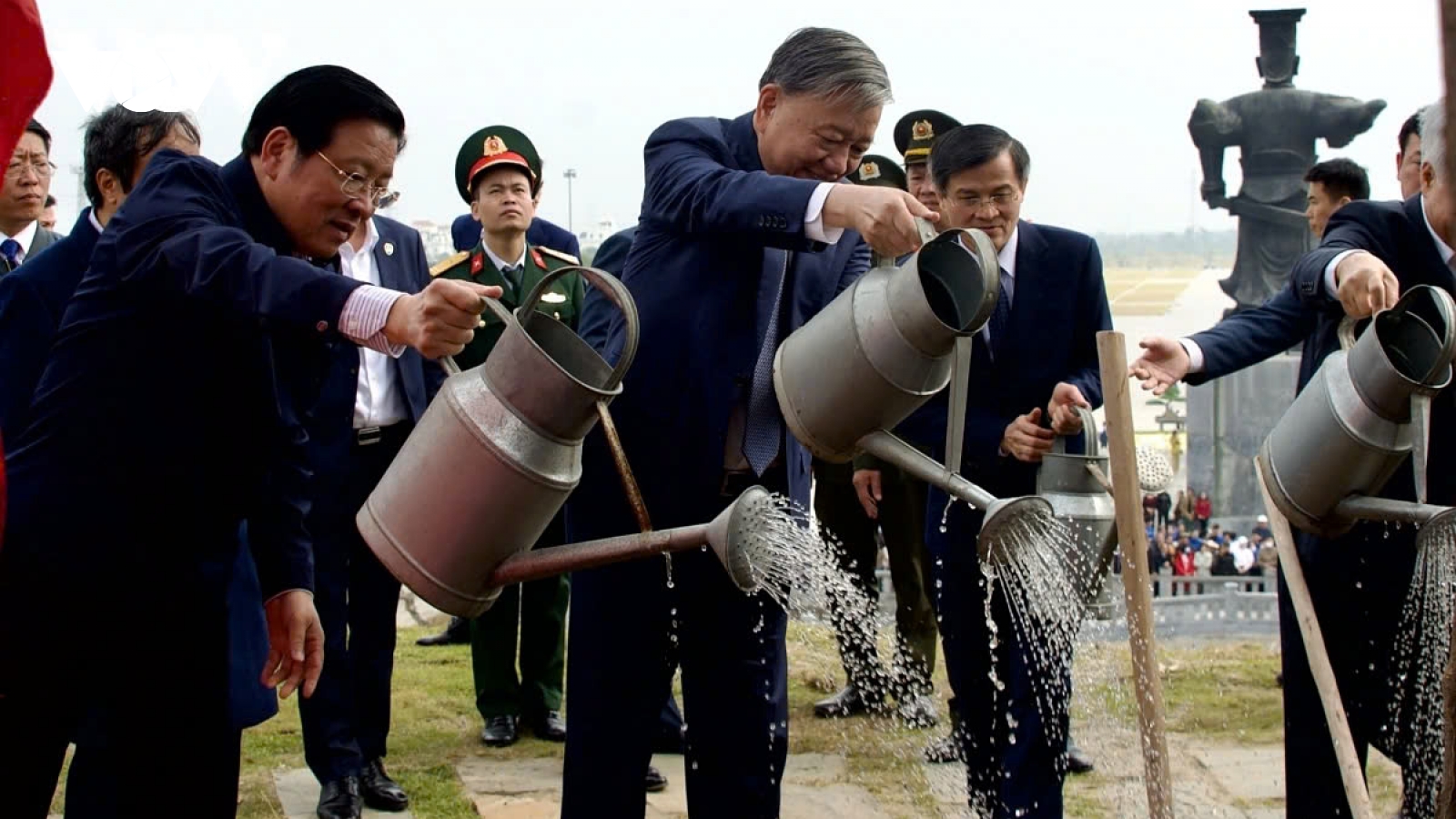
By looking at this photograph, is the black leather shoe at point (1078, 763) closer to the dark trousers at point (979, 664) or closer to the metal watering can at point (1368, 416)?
the dark trousers at point (979, 664)

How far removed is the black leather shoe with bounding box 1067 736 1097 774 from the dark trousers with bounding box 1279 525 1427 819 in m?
1.34

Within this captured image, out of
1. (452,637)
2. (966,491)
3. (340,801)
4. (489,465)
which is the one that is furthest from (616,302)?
(452,637)

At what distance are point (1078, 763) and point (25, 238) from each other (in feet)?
12.5


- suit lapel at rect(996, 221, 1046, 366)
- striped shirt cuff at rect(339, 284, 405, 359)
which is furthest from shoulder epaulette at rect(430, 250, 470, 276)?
striped shirt cuff at rect(339, 284, 405, 359)

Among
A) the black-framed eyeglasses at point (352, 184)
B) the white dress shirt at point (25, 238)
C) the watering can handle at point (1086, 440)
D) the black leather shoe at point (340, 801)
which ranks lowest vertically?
the black leather shoe at point (340, 801)

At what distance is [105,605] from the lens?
275cm

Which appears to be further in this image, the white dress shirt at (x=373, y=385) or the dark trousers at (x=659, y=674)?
the white dress shirt at (x=373, y=385)

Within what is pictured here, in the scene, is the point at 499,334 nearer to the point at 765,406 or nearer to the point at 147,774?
the point at 765,406

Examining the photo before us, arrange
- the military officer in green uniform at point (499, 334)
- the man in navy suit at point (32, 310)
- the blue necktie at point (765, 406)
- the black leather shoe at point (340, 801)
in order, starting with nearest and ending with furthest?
the man in navy suit at point (32, 310), the blue necktie at point (765, 406), the black leather shoe at point (340, 801), the military officer in green uniform at point (499, 334)

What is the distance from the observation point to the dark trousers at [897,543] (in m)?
6.25

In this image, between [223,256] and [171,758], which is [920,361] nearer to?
[223,256]

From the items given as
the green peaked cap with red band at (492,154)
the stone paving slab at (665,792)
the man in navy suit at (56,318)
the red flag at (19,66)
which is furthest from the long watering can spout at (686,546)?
the green peaked cap with red band at (492,154)

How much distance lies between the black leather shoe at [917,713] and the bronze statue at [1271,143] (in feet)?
47.5

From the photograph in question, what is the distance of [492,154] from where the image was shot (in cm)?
586
